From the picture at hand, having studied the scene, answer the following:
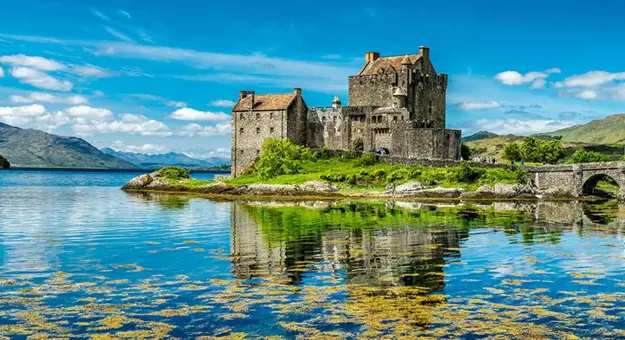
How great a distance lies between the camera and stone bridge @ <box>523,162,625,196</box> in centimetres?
7338

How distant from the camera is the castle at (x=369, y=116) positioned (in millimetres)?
87438

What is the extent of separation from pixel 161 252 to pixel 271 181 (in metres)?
52.6

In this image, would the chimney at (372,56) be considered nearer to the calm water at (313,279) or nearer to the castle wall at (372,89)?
the castle wall at (372,89)

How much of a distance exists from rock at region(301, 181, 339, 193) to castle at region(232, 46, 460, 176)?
1238cm

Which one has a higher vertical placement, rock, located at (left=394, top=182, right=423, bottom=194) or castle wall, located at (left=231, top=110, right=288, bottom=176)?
castle wall, located at (left=231, top=110, right=288, bottom=176)

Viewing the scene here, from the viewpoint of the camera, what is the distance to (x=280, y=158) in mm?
86812

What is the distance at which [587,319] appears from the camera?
741 inches

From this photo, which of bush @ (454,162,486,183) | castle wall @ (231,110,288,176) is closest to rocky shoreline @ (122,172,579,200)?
bush @ (454,162,486,183)

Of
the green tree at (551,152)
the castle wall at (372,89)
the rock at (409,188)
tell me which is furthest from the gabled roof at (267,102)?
the green tree at (551,152)

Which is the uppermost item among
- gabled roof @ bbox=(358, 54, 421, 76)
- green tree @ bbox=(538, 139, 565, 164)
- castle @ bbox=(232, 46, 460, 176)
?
gabled roof @ bbox=(358, 54, 421, 76)

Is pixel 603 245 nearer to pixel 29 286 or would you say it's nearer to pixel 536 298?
pixel 536 298

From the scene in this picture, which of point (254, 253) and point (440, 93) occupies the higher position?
point (440, 93)

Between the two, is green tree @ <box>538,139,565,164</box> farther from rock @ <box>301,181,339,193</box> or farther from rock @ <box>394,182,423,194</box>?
rock @ <box>301,181,339,193</box>

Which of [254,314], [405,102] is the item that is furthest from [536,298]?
[405,102]
